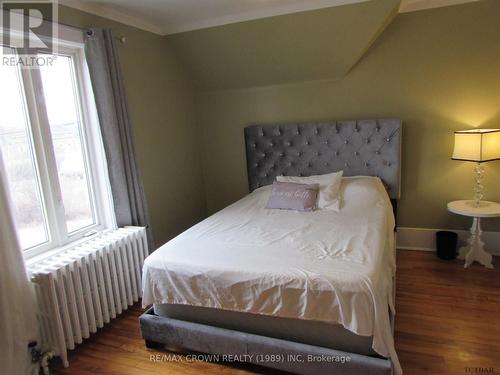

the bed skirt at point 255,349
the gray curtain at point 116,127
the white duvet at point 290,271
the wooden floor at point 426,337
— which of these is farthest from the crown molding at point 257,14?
the bed skirt at point 255,349

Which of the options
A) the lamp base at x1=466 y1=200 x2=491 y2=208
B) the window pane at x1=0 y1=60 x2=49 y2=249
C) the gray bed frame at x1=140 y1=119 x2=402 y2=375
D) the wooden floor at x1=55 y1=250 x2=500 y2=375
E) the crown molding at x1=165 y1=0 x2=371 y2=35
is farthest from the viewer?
the lamp base at x1=466 y1=200 x2=491 y2=208

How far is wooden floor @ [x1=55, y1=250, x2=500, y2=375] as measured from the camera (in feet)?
6.21

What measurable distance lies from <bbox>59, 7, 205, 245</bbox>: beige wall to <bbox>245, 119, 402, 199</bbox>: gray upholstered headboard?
71cm

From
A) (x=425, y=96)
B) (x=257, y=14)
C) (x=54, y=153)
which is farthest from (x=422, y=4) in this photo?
(x=54, y=153)

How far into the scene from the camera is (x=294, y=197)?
2945mm

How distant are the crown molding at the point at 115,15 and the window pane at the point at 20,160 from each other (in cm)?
68

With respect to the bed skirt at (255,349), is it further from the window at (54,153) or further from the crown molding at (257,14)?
the crown molding at (257,14)

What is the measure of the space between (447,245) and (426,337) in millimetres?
1330

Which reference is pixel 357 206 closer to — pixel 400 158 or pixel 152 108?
pixel 400 158

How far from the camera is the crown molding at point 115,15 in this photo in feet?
7.66

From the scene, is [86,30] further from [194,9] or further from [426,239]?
[426,239]

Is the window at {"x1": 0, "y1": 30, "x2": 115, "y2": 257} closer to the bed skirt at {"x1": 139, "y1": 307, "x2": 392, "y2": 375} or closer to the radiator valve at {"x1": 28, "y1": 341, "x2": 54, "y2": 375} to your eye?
the radiator valve at {"x1": 28, "y1": 341, "x2": 54, "y2": 375}

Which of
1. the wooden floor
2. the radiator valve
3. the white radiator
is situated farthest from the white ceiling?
the wooden floor

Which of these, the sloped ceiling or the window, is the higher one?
the sloped ceiling
